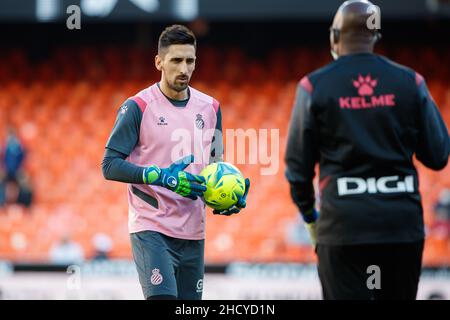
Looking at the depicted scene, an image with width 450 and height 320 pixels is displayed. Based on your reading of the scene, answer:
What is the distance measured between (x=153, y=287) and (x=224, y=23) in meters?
12.7

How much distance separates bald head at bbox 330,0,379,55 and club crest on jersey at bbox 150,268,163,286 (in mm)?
1702

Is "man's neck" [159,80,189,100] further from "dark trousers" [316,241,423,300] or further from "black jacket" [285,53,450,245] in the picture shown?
"dark trousers" [316,241,423,300]

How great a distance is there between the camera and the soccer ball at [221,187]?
5.10 metres

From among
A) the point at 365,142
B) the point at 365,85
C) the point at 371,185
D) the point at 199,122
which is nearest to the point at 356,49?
the point at 365,85

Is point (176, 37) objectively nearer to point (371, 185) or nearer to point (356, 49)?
point (356, 49)

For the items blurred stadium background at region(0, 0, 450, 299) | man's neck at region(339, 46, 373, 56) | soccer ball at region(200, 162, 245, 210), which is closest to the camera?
man's neck at region(339, 46, 373, 56)

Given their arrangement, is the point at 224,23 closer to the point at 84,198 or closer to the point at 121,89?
the point at 121,89

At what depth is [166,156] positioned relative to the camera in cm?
523

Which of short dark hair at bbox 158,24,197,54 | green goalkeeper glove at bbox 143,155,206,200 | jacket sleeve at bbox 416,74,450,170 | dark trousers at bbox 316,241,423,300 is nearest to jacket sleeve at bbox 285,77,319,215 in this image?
dark trousers at bbox 316,241,423,300

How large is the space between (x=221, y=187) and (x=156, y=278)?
65cm

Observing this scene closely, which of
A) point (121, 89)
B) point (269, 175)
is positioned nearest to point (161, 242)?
point (269, 175)

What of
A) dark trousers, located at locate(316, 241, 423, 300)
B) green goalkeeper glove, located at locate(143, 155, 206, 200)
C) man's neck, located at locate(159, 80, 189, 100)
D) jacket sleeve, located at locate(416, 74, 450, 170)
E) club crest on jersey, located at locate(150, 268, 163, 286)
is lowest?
club crest on jersey, located at locate(150, 268, 163, 286)

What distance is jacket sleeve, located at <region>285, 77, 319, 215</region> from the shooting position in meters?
4.09

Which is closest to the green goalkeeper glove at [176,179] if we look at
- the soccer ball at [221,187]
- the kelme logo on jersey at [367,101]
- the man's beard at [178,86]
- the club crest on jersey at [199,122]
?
the soccer ball at [221,187]
